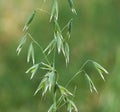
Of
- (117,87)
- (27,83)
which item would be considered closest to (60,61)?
(27,83)

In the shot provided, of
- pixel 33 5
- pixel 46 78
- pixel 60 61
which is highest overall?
pixel 46 78

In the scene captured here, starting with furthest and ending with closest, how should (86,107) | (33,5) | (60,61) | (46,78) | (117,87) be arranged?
1. (33,5)
2. (60,61)
3. (86,107)
4. (117,87)
5. (46,78)

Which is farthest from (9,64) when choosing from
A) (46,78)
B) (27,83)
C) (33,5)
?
(46,78)

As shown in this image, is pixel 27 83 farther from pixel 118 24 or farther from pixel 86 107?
pixel 118 24

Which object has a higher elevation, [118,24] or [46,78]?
[46,78]

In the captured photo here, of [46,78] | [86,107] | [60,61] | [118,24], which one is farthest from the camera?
[118,24]

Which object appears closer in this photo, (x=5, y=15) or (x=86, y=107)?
(x=86, y=107)

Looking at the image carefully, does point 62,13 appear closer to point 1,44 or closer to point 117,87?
point 1,44
